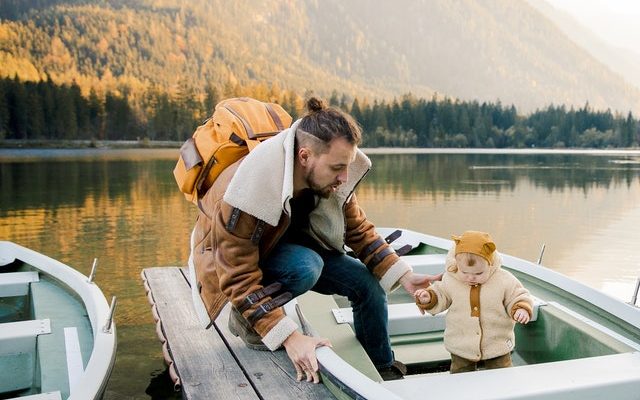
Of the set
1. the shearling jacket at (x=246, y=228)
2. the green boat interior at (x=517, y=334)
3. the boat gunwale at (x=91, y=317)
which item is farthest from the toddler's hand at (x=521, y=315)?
the boat gunwale at (x=91, y=317)

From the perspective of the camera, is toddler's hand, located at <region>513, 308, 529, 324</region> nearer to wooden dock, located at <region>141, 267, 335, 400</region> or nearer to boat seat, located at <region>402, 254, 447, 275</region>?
wooden dock, located at <region>141, 267, 335, 400</region>

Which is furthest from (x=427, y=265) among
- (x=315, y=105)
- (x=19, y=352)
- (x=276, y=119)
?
(x=19, y=352)

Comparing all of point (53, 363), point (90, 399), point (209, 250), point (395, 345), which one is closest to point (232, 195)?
point (209, 250)

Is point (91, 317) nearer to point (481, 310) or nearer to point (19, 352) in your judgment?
point (19, 352)

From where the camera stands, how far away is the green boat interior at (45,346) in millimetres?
3619

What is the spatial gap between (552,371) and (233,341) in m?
1.85

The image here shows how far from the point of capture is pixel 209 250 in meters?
3.33

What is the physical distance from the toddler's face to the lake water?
8.48ft

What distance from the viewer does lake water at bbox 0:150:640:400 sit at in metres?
7.11

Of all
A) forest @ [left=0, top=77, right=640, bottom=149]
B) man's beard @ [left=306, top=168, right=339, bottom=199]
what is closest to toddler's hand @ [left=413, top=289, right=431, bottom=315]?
man's beard @ [left=306, top=168, right=339, bottom=199]

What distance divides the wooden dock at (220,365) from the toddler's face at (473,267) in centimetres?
93

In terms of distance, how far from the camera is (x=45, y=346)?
153 inches

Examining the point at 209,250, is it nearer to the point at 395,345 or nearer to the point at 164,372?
the point at 395,345

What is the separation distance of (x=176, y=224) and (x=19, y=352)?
11.4 metres
